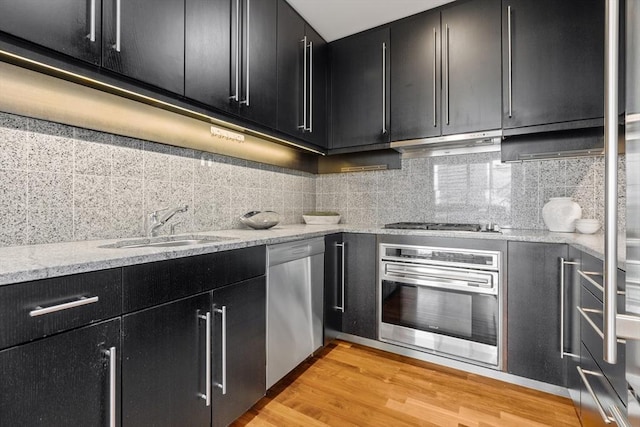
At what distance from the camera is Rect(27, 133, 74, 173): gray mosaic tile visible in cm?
125

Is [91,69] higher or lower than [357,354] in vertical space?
higher

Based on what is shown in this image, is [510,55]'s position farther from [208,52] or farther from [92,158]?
[92,158]

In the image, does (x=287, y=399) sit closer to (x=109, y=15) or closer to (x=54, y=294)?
(x=54, y=294)

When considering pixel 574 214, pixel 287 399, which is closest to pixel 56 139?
pixel 287 399

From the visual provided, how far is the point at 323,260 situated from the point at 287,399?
2.80 ft

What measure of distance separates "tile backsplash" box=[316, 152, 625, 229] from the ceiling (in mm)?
1128

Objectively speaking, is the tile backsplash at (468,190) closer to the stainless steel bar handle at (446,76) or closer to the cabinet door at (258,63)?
the stainless steel bar handle at (446,76)

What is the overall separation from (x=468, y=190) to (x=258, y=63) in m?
1.83

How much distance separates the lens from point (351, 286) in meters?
2.37

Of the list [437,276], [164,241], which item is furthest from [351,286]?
[164,241]

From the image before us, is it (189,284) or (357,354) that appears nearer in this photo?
(189,284)

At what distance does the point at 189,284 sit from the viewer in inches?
47.8

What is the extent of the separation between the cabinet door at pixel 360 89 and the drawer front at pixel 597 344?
164 cm

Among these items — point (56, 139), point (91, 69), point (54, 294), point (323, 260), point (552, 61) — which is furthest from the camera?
point (323, 260)
